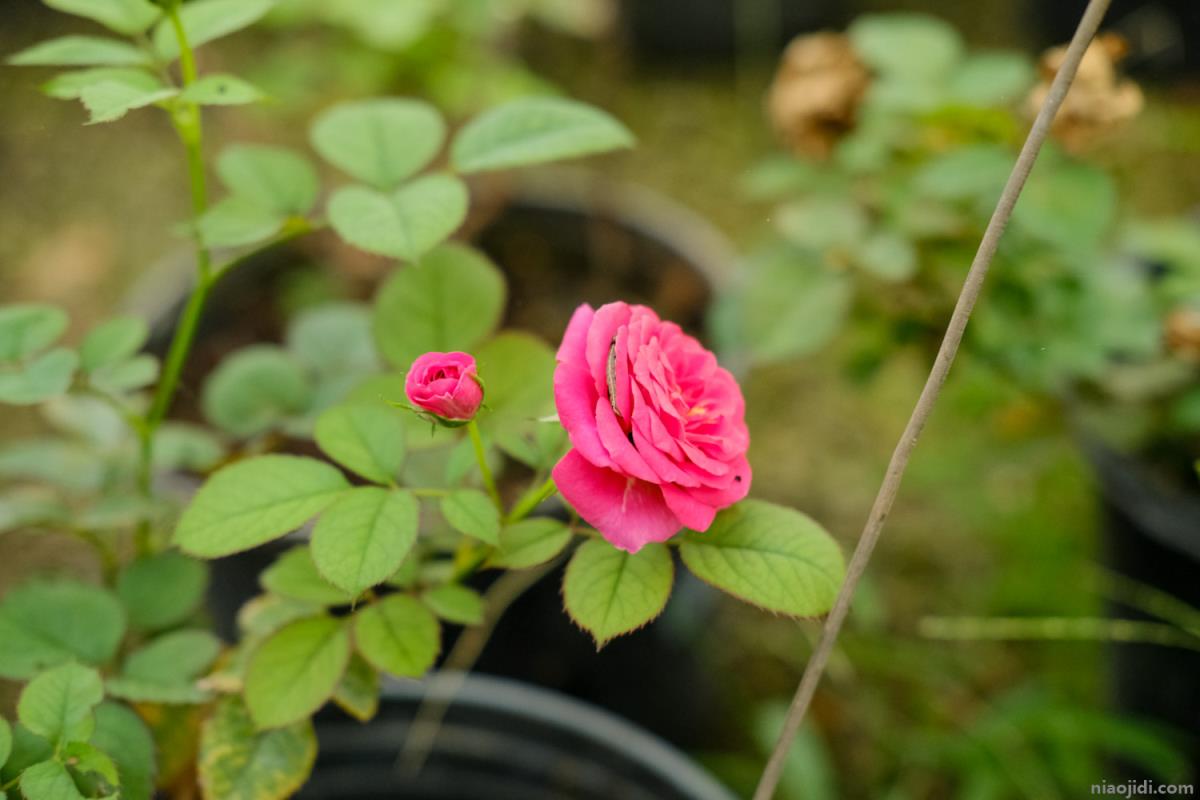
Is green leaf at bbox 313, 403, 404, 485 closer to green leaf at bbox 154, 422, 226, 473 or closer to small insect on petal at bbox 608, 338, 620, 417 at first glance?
small insect on petal at bbox 608, 338, 620, 417

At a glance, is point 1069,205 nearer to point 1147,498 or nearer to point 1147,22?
point 1147,498

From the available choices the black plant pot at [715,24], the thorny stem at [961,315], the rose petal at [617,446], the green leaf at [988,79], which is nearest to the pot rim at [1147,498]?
the green leaf at [988,79]

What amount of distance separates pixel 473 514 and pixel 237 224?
21 centimetres

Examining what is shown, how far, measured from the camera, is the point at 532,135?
591mm

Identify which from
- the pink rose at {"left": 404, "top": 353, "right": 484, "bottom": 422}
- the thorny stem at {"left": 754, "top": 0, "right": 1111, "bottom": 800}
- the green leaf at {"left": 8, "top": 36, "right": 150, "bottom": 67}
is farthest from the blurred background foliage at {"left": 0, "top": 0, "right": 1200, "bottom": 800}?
the thorny stem at {"left": 754, "top": 0, "right": 1111, "bottom": 800}

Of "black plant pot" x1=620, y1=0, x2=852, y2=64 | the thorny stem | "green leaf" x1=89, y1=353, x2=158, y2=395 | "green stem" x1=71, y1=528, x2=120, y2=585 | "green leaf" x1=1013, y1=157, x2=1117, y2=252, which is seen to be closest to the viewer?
the thorny stem

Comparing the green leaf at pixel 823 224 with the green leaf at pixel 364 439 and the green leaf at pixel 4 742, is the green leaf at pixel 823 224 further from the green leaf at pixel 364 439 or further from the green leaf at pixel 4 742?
the green leaf at pixel 4 742

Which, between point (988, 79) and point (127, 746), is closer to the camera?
point (127, 746)

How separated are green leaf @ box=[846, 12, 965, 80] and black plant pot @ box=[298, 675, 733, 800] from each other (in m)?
0.59

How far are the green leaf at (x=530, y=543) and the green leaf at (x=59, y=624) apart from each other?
0.77ft

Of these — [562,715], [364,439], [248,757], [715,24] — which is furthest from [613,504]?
[715,24]

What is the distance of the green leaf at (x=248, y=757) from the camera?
525mm

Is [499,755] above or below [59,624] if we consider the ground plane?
below

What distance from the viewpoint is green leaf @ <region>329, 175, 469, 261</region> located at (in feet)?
1.62
